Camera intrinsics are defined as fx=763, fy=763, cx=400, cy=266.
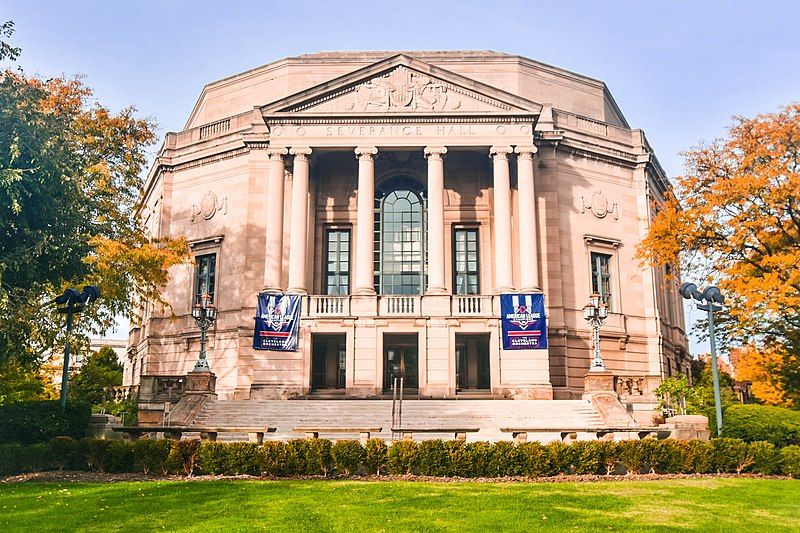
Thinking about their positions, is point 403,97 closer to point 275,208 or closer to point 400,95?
point 400,95

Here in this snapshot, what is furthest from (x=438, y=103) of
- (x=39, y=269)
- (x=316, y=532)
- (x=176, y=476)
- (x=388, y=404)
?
(x=316, y=532)

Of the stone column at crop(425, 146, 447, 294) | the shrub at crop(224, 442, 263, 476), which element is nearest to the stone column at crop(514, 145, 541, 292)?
the stone column at crop(425, 146, 447, 294)

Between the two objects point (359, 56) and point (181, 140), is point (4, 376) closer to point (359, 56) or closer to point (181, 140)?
point (181, 140)

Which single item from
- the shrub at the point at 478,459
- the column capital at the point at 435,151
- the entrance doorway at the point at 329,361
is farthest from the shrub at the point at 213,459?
the column capital at the point at 435,151

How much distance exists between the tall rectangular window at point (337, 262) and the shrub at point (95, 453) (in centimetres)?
2070

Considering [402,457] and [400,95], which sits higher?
[400,95]

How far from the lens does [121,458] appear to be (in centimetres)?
1861

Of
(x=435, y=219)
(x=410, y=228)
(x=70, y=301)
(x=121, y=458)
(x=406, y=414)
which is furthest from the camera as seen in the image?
(x=410, y=228)

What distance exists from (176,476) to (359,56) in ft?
107

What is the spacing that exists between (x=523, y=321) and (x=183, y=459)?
19410 millimetres

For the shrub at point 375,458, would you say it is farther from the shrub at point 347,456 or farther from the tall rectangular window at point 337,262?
the tall rectangular window at point 337,262

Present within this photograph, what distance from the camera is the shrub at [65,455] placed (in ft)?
62.7

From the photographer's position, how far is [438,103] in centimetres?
3750

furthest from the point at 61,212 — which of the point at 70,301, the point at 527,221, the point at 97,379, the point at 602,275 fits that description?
the point at 602,275
